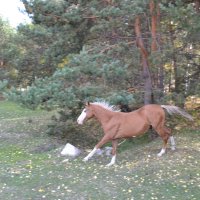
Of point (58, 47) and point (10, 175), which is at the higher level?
point (58, 47)

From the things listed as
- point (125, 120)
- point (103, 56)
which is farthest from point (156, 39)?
point (125, 120)

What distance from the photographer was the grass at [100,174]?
6.55 meters

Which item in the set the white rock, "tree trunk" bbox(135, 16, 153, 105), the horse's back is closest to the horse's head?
the white rock

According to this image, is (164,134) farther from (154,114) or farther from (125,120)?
(125,120)

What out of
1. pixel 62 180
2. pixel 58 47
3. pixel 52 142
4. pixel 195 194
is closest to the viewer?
pixel 195 194

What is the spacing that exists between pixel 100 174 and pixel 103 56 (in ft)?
11.4

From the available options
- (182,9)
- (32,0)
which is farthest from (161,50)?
(32,0)

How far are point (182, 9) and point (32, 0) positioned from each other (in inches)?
167

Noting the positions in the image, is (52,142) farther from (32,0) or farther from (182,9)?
(182,9)

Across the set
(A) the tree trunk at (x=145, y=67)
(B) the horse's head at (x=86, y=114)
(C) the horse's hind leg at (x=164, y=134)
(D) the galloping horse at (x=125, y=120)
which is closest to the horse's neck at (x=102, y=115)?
(D) the galloping horse at (x=125, y=120)

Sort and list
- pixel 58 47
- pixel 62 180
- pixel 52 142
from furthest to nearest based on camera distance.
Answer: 1. pixel 58 47
2. pixel 52 142
3. pixel 62 180

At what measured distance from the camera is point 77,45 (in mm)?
11281

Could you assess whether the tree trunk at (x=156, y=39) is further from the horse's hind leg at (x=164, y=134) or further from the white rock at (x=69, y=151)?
the white rock at (x=69, y=151)

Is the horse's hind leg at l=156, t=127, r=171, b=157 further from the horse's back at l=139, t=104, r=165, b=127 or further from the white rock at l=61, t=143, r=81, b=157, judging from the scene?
the white rock at l=61, t=143, r=81, b=157
